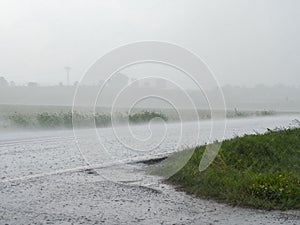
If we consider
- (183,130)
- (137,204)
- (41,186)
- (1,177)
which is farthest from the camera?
(183,130)

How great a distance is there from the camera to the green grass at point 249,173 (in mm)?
6602

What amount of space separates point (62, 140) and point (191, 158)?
635cm

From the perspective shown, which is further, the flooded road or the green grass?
the green grass

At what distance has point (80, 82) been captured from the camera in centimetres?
783

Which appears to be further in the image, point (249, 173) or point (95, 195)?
point (249, 173)

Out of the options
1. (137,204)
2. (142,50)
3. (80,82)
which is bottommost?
(137,204)

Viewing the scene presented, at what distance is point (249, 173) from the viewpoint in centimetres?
812

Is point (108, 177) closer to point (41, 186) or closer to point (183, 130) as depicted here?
point (41, 186)

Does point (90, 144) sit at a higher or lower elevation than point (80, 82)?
lower

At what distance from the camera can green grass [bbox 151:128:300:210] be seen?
6.60m

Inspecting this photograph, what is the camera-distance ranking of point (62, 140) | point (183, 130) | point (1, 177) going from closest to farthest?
point (1, 177) → point (62, 140) → point (183, 130)

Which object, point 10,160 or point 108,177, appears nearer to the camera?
point 108,177

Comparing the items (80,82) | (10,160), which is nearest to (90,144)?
(10,160)

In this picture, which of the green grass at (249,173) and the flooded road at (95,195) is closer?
the flooded road at (95,195)
